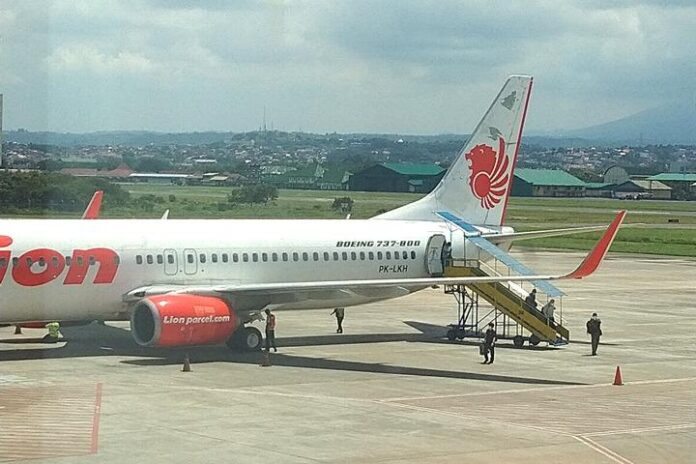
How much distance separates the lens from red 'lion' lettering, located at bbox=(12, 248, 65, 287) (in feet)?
119

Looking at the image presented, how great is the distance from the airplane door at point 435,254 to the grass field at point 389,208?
110ft

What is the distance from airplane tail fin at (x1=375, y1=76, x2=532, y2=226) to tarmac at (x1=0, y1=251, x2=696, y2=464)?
4542 mm

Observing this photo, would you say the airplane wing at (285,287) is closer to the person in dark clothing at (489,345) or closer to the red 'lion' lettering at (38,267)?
the person in dark clothing at (489,345)

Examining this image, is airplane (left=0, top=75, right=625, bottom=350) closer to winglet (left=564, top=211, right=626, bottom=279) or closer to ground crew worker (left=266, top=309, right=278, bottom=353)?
winglet (left=564, top=211, right=626, bottom=279)

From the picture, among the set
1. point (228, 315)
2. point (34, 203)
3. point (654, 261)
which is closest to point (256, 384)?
point (228, 315)

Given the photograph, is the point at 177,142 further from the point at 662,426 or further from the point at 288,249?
the point at 662,426

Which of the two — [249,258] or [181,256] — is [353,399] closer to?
[181,256]

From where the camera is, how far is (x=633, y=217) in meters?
140

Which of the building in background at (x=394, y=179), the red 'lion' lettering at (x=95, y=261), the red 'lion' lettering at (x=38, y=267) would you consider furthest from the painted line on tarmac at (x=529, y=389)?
the building in background at (x=394, y=179)

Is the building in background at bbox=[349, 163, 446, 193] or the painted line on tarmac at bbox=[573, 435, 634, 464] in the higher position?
the building in background at bbox=[349, 163, 446, 193]

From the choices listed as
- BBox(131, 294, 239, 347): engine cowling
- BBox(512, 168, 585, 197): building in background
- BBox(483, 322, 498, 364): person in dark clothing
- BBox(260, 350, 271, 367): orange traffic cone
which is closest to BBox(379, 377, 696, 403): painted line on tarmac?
BBox(483, 322, 498, 364): person in dark clothing

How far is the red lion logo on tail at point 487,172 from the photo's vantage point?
47.7 meters

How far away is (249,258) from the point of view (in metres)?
41.1

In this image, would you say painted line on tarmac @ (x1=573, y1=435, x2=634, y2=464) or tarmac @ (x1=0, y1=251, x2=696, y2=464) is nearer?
painted line on tarmac @ (x1=573, y1=435, x2=634, y2=464)
